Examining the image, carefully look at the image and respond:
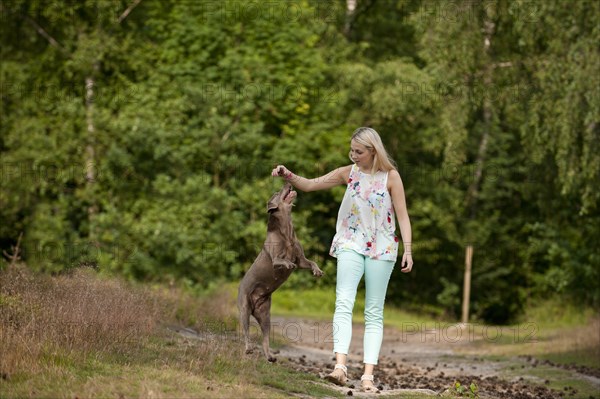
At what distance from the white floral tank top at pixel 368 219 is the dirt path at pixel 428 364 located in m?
1.41

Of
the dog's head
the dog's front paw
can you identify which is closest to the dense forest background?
the dog's head

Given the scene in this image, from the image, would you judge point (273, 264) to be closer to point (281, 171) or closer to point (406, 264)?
point (281, 171)

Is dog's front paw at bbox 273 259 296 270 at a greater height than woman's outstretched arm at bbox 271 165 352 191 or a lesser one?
lesser

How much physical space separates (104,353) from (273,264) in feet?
6.13

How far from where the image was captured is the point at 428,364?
17.6 meters

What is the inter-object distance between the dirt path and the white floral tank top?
1413 mm

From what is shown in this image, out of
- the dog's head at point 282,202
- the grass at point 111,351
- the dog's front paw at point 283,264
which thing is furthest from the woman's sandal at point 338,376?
the dog's head at point 282,202

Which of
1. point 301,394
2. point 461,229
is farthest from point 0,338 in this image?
point 461,229

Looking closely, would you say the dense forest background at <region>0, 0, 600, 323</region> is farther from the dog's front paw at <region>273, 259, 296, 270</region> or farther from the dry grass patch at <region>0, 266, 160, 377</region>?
the dog's front paw at <region>273, 259, 296, 270</region>

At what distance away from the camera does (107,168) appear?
29078 mm

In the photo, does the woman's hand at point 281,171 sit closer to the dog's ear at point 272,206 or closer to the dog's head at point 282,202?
the dog's head at point 282,202

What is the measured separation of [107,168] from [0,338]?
20587 millimetres

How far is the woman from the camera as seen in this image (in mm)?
9586

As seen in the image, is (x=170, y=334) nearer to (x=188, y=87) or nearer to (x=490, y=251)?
(x=188, y=87)
